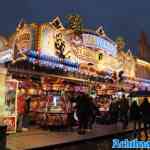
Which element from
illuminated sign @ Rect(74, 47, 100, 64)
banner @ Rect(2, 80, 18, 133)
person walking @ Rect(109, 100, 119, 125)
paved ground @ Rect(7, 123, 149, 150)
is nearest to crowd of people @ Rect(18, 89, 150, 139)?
paved ground @ Rect(7, 123, 149, 150)

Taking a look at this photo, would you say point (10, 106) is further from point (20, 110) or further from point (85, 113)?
point (85, 113)

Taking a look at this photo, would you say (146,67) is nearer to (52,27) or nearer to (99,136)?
(52,27)

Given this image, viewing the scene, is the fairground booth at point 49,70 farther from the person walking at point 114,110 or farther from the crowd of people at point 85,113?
the person walking at point 114,110

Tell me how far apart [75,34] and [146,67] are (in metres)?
14.9

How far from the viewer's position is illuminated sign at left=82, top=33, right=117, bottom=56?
24.7 metres

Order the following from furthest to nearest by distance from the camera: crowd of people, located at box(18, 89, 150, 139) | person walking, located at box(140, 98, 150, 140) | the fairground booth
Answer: person walking, located at box(140, 98, 150, 140) < crowd of people, located at box(18, 89, 150, 139) < the fairground booth

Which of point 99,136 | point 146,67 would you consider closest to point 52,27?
point 99,136

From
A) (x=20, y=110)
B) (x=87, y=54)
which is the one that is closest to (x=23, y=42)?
(x=20, y=110)

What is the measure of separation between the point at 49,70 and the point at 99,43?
6.67m

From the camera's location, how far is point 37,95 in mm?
20109

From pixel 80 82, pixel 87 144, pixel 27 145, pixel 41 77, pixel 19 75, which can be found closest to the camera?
pixel 27 145

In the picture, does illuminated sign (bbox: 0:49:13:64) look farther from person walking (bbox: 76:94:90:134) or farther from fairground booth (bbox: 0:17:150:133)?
person walking (bbox: 76:94:90:134)

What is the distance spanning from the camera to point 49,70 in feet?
66.7

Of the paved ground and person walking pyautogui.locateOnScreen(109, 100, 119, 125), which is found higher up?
person walking pyautogui.locateOnScreen(109, 100, 119, 125)
